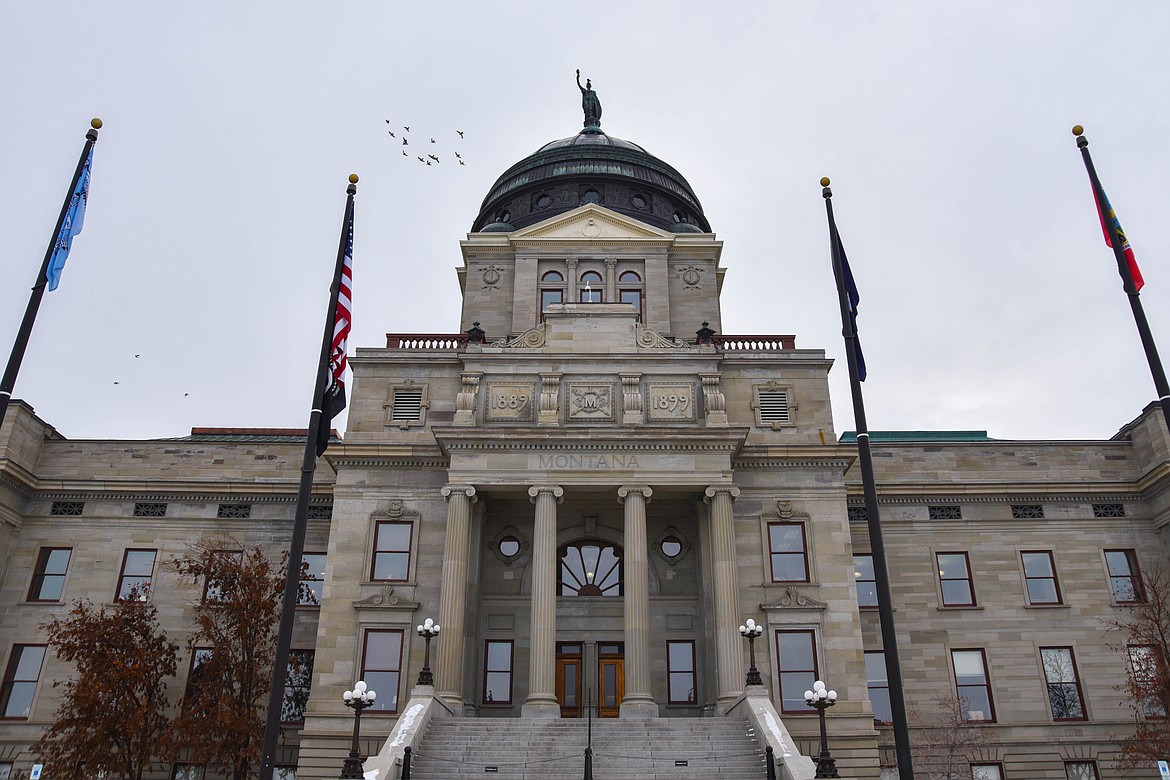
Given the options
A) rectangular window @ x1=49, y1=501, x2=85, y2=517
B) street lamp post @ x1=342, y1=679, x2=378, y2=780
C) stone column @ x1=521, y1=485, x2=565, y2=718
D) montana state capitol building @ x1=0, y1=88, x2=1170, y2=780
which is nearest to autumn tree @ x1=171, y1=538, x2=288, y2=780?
montana state capitol building @ x1=0, y1=88, x2=1170, y2=780

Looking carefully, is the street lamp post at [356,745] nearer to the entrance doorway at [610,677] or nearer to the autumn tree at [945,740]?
the entrance doorway at [610,677]

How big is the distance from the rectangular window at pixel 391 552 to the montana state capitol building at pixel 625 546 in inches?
2.7

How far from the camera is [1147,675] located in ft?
102

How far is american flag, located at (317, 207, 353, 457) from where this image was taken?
783 inches

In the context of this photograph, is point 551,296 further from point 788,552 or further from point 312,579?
point 788,552

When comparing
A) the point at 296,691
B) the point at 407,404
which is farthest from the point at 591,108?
the point at 296,691

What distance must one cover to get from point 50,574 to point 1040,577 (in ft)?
117

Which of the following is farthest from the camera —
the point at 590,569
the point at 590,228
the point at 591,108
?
the point at 591,108

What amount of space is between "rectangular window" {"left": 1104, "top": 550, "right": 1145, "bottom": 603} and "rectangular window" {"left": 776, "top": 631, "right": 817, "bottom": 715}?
41.1 feet

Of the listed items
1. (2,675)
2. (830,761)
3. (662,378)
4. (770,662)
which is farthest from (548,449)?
(2,675)

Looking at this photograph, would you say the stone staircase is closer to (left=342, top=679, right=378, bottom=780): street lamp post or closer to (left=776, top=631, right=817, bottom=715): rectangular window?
(left=342, top=679, right=378, bottom=780): street lamp post

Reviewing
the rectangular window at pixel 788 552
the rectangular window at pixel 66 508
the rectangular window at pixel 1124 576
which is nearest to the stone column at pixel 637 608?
the rectangular window at pixel 788 552

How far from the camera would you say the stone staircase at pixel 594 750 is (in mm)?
24125

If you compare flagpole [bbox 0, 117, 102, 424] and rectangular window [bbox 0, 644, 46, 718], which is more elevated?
flagpole [bbox 0, 117, 102, 424]
